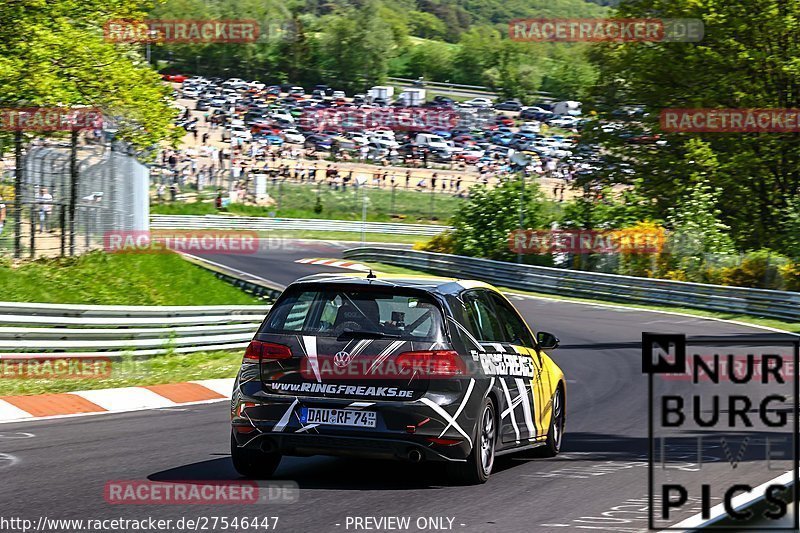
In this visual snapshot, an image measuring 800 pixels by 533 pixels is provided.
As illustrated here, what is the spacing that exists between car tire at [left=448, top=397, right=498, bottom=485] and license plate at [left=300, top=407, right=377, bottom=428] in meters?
0.76

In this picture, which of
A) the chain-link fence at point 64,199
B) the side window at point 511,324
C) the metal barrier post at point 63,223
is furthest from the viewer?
the metal barrier post at point 63,223

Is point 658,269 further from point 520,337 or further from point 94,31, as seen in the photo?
point 520,337

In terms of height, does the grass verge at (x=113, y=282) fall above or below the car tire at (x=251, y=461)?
above

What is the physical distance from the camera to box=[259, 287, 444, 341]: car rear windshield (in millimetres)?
8195

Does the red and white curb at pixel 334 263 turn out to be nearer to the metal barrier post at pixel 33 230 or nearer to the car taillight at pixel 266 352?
the metal barrier post at pixel 33 230

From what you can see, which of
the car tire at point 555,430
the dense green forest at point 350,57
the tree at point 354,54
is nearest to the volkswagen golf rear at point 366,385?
the car tire at point 555,430

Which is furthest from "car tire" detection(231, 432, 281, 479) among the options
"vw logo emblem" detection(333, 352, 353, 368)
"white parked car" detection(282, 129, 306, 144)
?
"white parked car" detection(282, 129, 306, 144)

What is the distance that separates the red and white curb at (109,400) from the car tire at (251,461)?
4.06 metres

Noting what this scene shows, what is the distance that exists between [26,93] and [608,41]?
25209mm

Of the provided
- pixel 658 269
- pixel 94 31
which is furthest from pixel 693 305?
pixel 94 31

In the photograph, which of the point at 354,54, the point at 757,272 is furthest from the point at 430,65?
the point at 757,272

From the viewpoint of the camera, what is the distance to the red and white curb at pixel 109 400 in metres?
12.1

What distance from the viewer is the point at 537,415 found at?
32.0 ft

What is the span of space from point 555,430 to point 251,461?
3.26m
